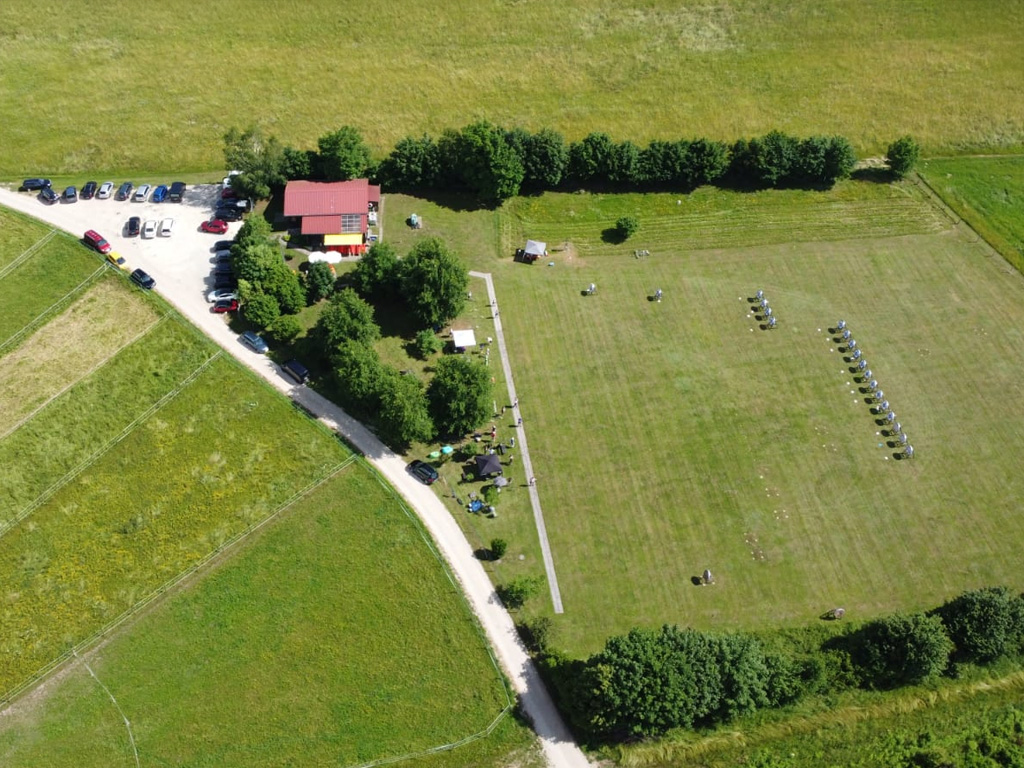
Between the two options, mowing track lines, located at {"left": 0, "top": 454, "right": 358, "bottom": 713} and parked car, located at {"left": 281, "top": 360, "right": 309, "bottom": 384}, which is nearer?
mowing track lines, located at {"left": 0, "top": 454, "right": 358, "bottom": 713}

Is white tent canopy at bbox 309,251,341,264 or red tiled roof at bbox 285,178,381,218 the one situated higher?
red tiled roof at bbox 285,178,381,218

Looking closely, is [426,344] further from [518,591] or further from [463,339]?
[518,591]

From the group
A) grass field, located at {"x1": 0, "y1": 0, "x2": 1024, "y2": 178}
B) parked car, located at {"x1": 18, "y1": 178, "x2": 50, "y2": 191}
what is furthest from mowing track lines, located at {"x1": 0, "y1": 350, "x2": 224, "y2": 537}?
parked car, located at {"x1": 18, "y1": 178, "x2": 50, "y2": 191}

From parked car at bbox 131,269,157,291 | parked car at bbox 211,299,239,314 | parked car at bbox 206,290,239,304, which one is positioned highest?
parked car at bbox 131,269,157,291

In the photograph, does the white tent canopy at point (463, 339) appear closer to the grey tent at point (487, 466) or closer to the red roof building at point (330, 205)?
the grey tent at point (487, 466)

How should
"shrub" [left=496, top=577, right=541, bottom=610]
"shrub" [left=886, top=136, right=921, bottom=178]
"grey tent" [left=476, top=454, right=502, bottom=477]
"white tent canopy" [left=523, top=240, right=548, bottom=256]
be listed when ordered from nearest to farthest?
"shrub" [left=496, top=577, right=541, bottom=610] → "grey tent" [left=476, top=454, right=502, bottom=477] → "white tent canopy" [left=523, top=240, right=548, bottom=256] → "shrub" [left=886, top=136, right=921, bottom=178]

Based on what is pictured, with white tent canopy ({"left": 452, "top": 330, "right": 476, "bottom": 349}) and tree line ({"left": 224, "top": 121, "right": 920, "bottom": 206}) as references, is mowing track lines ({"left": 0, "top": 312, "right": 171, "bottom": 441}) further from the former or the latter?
white tent canopy ({"left": 452, "top": 330, "right": 476, "bottom": 349})

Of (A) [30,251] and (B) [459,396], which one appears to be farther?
(A) [30,251]

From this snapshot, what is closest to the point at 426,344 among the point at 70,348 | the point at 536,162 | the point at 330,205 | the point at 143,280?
the point at 330,205
